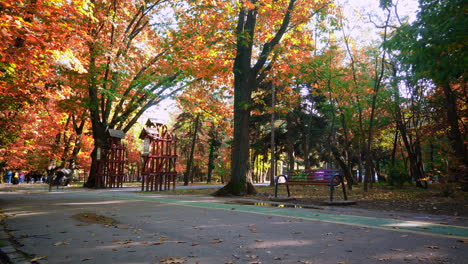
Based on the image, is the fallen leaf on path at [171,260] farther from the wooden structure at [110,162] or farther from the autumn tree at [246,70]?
the wooden structure at [110,162]

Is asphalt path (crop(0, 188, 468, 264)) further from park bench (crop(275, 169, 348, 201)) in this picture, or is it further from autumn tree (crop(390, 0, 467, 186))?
autumn tree (crop(390, 0, 467, 186))

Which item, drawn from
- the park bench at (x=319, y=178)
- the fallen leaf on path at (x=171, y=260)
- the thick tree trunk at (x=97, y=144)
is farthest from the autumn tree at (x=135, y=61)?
the fallen leaf on path at (x=171, y=260)

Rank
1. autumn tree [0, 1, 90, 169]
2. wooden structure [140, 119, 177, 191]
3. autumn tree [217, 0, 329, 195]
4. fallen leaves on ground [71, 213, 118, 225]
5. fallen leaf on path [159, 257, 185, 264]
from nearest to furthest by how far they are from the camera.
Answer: fallen leaf on path [159, 257, 185, 264] < fallen leaves on ground [71, 213, 118, 225] < autumn tree [0, 1, 90, 169] < autumn tree [217, 0, 329, 195] < wooden structure [140, 119, 177, 191]

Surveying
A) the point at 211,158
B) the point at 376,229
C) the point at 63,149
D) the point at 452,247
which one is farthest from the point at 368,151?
the point at 63,149

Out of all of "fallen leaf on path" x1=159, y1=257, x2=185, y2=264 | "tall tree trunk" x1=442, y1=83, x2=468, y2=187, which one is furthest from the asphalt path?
"tall tree trunk" x1=442, y1=83, x2=468, y2=187

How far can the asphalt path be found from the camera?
12.5 ft

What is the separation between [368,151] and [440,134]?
Answer: 16.9 feet

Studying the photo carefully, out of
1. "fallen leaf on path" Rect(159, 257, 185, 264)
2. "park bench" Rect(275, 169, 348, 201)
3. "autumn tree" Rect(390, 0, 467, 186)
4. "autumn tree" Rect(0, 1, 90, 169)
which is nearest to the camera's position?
"fallen leaf on path" Rect(159, 257, 185, 264)

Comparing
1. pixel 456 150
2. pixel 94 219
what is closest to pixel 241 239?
pixel 94 219

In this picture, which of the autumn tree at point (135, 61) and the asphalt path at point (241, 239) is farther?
the autumn tree at point (135, 61)

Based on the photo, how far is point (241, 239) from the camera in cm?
477

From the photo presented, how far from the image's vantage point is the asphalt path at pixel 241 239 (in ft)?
12.5

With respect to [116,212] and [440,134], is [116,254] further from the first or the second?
[440,134]

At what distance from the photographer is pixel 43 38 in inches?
310
